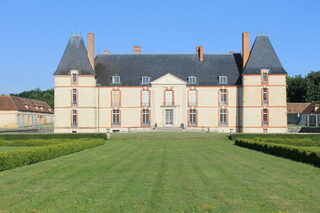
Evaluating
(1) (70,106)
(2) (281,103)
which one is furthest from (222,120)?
(1) (70,106)

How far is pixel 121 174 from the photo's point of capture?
1188cm

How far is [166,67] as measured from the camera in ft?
146

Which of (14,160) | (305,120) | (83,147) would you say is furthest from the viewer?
(305,120)

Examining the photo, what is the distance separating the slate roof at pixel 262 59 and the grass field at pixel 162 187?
27.4 meters

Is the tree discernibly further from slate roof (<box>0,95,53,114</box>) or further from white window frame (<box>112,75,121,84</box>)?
white window frame (<box>112,75,121,84</box>)

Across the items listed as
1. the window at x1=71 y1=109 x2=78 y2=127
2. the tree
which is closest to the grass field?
the window at x1=71 y1=109 x2=78 y2=127

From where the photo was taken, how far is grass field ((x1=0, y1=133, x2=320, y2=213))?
7871 mm

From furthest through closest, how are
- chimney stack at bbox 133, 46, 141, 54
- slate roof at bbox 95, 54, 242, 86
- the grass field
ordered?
chimney stack at bbox 133, 46, 141, 54 < slate roof at bbox 95, 54, 242, 86 < the grass field

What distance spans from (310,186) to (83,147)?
1431cm

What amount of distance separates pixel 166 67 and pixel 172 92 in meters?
3.10

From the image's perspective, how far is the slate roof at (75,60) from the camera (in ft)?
137

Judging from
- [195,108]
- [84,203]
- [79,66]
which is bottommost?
[84,203]

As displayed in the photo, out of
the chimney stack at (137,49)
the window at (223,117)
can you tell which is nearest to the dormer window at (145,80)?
the chimney stack at (137,49)

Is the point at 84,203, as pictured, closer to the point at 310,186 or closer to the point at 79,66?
the point at 310,186
